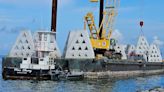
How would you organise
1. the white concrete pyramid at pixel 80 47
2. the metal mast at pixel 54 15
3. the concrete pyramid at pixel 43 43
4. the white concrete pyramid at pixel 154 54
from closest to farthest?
1. the concrete pyramid at pixel 43 43
2. the white concrete pyramid at pixel 80 47
3. the metal mast at pixel 54 15
4. the white concrete pyramid at pixel 154 54

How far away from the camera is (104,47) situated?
13138cm

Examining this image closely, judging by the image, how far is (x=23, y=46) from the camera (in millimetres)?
116562

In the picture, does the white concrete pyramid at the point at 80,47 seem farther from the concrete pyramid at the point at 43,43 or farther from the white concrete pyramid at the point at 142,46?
the white concrete pyramid at the point at 142,46

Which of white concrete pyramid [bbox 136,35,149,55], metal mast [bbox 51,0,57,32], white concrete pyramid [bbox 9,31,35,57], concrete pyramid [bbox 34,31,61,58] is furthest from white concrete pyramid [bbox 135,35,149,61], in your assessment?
concrete pyramid [bbox 34,31,61,58]

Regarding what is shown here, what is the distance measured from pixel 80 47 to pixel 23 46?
15.0 meters

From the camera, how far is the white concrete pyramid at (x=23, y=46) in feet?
379

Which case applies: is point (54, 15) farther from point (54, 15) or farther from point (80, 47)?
point (80, 47)

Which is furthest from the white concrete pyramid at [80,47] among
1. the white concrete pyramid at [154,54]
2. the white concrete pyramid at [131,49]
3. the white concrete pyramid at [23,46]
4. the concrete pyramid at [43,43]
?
the white concrete pyramid at [131,49]

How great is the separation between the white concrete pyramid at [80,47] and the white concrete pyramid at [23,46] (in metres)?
9.50

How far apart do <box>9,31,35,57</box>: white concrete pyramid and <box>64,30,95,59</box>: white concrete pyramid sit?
9.50 metres

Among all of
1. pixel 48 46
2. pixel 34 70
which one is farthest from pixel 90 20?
pixel 34 70

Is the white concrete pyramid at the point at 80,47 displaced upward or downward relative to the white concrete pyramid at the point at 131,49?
downward

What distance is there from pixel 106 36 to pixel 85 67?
29.0 meters

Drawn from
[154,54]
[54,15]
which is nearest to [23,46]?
[54,15]
